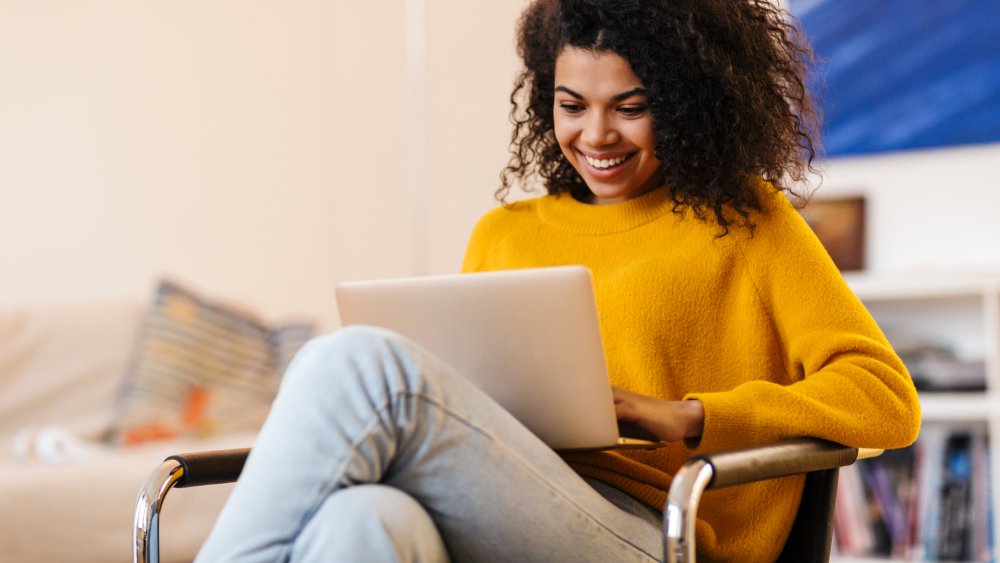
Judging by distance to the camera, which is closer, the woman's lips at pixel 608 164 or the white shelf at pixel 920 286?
the woman's lips at pixel 608 164

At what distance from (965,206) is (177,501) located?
1860 millimetres

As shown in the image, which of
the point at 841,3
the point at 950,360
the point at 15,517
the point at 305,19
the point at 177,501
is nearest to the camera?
the point at 15,517

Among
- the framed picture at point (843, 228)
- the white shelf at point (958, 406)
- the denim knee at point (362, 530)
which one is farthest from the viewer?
the framed picture at point (843, 228)

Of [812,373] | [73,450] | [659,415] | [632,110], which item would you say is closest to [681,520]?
[659,415]

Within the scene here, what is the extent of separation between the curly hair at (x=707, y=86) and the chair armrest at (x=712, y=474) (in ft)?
1.19

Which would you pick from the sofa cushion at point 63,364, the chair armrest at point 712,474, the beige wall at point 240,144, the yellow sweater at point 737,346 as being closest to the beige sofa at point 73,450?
the sofa cushion at point 63,364

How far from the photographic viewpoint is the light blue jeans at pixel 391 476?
2.95 ft

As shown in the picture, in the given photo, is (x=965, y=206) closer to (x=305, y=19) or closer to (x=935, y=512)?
(x=935, y=512)

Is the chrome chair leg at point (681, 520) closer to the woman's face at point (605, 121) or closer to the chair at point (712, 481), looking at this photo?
the chair at point (712, 481)

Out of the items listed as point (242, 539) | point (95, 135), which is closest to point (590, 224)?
point (242, 539)

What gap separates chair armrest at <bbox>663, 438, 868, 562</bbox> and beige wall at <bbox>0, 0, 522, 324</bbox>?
5.75 feet

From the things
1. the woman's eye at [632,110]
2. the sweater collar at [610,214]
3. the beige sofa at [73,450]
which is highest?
the woman's eye at [632,110]

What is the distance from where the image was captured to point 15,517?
7.22 ft

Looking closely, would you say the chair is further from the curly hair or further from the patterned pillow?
the patterned pillow
